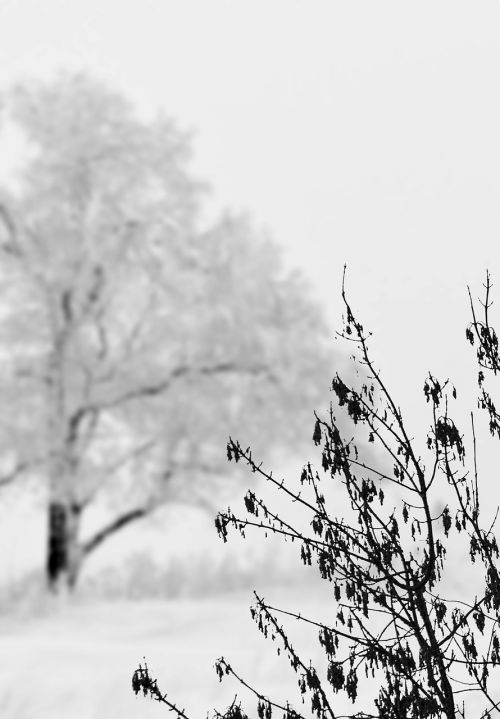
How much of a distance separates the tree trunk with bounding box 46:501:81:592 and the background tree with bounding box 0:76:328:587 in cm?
3

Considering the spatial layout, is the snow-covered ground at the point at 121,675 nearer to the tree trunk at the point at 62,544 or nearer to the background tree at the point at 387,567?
the background tree at the point at 387,567

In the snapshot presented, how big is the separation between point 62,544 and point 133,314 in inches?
159

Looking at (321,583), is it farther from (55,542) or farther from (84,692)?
(84,692)

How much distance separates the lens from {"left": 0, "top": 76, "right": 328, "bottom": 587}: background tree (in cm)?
1459

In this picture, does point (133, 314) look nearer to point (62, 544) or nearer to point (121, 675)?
point (62, 544)

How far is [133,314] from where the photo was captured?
1579cm

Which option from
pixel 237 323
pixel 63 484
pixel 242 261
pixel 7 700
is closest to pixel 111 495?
pixel 63 484

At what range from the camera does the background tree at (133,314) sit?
14.6 meters

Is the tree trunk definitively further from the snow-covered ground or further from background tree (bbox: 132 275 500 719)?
background tree (bbox: 132 275 500 719)

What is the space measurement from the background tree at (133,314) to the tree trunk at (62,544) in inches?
1.0

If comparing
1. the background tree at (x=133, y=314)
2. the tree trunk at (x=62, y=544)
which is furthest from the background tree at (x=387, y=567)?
the tree trunk at (x=62, y=544)

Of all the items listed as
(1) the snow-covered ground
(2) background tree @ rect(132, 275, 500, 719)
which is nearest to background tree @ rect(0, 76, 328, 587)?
(1) the snow-covered ground

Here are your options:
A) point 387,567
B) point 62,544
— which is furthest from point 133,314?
point 387,567

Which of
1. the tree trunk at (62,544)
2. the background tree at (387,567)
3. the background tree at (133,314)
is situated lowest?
the background tree at (387,567)
